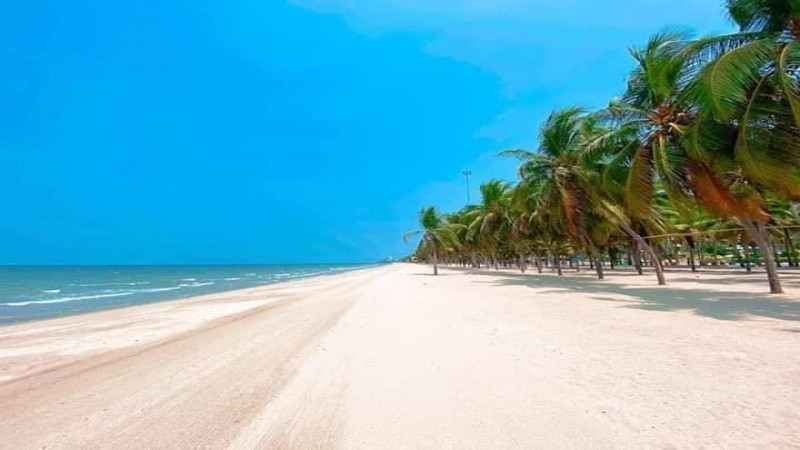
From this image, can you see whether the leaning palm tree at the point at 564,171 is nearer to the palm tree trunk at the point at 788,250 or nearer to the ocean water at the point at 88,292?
the palm tree trunk at the point at 788,250

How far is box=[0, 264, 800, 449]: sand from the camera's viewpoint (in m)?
3.91

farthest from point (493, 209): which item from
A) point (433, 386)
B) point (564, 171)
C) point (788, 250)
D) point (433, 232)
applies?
point (433, 386)

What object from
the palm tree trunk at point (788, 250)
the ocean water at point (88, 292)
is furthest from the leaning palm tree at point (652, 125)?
the palm tree trunk at point (788, 250)

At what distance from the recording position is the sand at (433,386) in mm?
3908

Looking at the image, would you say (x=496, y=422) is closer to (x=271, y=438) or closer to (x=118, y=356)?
(x=271, y=438)

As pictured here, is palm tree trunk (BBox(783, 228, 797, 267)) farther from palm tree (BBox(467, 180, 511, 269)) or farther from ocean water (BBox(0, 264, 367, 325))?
ocean water (BBox(0, 264, 367, 325))

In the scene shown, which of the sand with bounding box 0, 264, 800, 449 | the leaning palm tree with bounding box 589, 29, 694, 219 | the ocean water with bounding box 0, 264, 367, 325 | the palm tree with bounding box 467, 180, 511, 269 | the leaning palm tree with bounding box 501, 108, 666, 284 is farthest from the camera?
the palm tree with bounding box 467, 180, 511, 269

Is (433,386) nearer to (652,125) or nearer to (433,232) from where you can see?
(652,125)

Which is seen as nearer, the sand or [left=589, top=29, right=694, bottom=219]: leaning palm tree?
the sand

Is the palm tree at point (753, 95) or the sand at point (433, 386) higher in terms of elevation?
the palm tree at point (753, 95)

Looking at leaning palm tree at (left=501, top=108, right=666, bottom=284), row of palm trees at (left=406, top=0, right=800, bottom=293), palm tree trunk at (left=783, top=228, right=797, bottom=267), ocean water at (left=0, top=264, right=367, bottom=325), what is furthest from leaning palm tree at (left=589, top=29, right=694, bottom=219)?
palm tree trunk at (left=783, top=228, right=797, bottom=267)

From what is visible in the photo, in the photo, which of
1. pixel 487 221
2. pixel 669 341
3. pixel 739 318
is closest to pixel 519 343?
pixel 669 341

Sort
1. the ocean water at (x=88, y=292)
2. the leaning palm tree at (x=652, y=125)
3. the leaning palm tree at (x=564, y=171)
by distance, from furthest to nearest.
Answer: the leaning palm tree at (x=564, y=171)
the ocean water at (x=88, y=292)
the leaning palm tree at (x=652, y=125)

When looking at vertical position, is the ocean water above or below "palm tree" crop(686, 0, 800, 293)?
below
